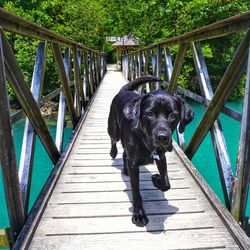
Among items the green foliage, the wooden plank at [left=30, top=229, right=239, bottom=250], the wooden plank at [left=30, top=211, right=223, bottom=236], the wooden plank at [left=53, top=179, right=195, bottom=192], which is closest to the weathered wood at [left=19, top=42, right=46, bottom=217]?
the wooden plank at [left=30, top=211, right=223, bottom=236]

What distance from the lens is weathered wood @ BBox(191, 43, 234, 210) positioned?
2.36m

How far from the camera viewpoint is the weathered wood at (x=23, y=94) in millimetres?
1926

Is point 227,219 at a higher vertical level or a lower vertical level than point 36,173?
higher

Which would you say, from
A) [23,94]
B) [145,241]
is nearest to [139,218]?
[145,241]

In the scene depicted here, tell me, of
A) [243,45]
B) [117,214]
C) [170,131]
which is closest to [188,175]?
[117,214]

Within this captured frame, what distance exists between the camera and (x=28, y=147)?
239 centimetres

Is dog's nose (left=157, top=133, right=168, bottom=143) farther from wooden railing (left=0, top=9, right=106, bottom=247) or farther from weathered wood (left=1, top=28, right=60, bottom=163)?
weathered wood (left=1, top=28, right=60, bottom=163)

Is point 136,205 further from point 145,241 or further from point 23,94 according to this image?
point 23,94

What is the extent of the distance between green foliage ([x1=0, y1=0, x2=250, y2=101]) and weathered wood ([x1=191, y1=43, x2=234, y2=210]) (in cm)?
1353

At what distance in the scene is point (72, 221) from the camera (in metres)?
2.21

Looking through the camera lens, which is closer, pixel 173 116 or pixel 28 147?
pixel 173 116

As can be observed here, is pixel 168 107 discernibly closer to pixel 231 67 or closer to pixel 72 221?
pixel 231 67

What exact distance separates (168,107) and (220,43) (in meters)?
18.3

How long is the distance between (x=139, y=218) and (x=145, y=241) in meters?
0.20
